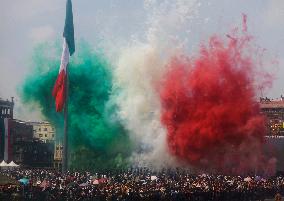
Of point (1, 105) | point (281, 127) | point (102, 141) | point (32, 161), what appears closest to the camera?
point (102, 141)

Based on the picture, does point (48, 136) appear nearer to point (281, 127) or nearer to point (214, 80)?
point (281, 127)

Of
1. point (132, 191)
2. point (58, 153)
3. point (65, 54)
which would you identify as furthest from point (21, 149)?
point (132, 191)

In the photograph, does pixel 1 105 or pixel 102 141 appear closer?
pixel 102 141

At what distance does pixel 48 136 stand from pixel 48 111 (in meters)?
82.9

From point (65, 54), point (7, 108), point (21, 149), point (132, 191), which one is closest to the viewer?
point (132, 191)

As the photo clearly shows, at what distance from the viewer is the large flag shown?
4963 cm

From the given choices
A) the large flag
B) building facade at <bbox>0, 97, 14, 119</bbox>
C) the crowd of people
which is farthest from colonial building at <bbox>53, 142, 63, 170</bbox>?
the crowd of people

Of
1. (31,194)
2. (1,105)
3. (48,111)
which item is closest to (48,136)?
(1,105)

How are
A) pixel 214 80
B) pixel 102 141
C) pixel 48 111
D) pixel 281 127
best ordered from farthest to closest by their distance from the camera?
pixel 281 127 < pixel 48 111 < pixel 102 141 < pixel 214 80

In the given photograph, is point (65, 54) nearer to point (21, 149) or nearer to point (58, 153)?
point (21, 149)

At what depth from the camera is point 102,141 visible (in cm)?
6619

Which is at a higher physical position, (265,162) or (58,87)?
(58,87)

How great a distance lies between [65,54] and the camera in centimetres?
4988

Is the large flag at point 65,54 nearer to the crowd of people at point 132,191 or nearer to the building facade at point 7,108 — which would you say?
the crowd of people at point 132,191
